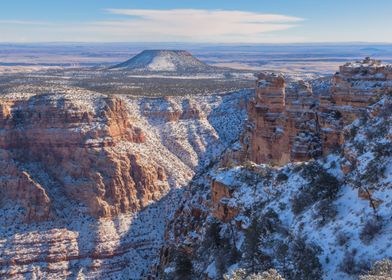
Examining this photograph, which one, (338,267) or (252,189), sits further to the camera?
(252,189)

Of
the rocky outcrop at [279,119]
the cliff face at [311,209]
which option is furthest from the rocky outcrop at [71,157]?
the cliff face at [311,209]

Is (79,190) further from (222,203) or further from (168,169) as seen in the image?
(222,203)

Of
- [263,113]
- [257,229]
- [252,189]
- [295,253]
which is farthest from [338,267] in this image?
[263,113]

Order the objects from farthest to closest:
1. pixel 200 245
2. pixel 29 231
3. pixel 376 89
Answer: pixel 29 231 → pixel 376 89 → pixel 200 245

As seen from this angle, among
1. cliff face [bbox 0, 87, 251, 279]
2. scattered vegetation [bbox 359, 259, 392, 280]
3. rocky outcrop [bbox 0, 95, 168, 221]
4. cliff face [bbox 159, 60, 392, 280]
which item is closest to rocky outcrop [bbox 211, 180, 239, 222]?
cliff face [bbox 159, 60, 392, 280]

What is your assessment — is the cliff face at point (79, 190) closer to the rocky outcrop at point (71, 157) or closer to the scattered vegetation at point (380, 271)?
the rocky outcrop at point (71, 157)

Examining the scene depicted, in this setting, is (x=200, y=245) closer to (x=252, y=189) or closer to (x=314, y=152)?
(x=252, y=189)

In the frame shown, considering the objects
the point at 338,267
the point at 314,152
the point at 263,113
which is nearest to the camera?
the point at 338,267
